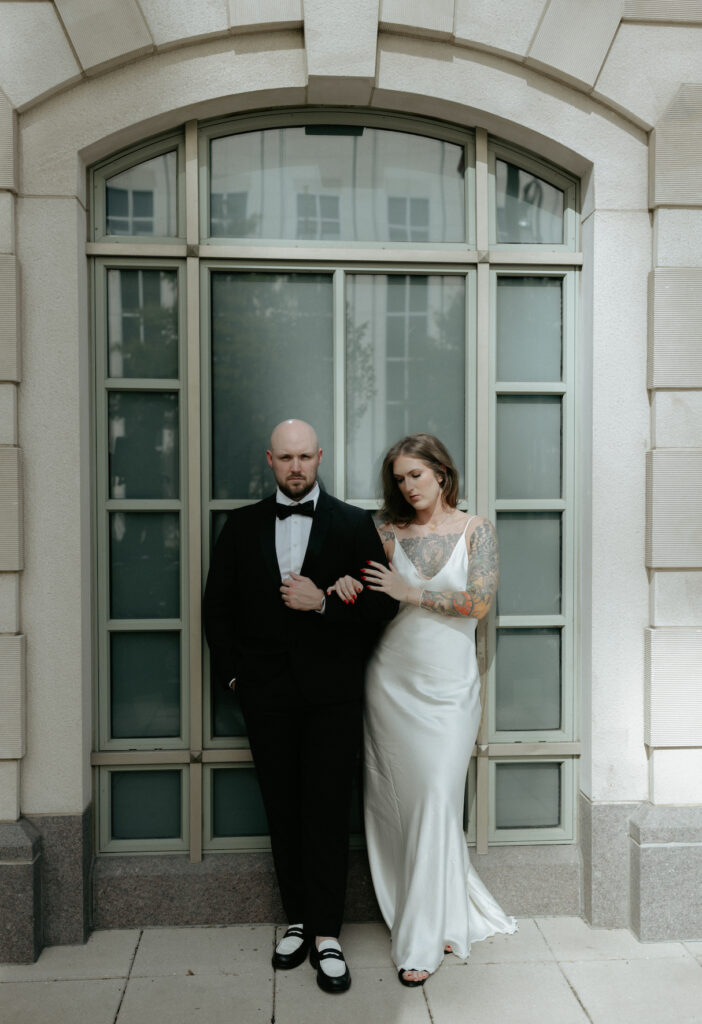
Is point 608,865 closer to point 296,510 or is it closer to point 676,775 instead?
point 676,775

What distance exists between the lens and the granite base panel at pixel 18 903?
138 inches

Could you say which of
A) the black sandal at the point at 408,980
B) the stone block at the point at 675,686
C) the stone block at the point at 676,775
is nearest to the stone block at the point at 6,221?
the stone block at the point at 675,686

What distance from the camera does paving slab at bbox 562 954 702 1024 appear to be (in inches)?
123

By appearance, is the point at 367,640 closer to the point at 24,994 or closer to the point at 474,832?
the point at 474,832

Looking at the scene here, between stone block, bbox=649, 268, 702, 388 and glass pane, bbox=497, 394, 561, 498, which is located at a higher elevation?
stone block, bbox=649, 268, 702, 388

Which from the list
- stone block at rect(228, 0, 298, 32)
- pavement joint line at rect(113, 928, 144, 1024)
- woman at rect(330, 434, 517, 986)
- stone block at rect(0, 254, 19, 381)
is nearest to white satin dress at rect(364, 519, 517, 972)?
woman at rect(330, 434, 517, 986)

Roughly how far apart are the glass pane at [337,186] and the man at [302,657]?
3.66 ft

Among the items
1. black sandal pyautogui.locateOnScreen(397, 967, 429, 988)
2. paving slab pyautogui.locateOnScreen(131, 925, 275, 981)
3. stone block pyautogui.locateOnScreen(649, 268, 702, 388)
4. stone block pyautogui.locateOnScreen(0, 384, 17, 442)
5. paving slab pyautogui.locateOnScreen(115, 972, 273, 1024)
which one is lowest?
paving slab pyautogui.locateOnScreen(115, 972, 273, 1024)

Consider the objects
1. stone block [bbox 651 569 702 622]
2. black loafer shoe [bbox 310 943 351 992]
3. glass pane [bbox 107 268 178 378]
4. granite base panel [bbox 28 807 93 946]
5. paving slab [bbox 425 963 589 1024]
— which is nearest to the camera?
paving slab [bbox 425 963 589 1024]

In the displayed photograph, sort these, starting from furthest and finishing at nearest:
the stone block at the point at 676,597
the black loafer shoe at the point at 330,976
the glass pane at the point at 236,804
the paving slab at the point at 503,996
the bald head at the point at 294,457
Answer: the glass pane at the point at 236,804
the stone block at the point at 676,597
the bald head at the point at 294,457
the black loafer shoe at the point at 330,976
the paving slab at the point at 503,996

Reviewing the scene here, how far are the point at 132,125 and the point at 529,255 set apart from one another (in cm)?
191

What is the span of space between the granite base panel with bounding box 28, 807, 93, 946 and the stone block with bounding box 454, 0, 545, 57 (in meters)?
3.88

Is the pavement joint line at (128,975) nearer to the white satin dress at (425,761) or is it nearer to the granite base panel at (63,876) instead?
the granite base panel at (63,876)

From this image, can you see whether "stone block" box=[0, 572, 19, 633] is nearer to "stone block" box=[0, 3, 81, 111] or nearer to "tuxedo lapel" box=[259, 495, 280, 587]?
"tuxedo lapel" box=[259, 495, 280, 587]
